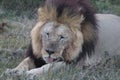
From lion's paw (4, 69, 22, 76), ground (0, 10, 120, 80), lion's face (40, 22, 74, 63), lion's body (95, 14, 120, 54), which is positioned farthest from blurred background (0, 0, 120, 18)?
lion's paw (4, 69, 22, 76)

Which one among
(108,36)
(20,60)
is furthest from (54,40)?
(108,36)

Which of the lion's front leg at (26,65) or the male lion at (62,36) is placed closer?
the male lion at (62,36)

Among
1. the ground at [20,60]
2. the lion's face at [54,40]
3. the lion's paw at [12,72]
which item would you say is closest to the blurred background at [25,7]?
Result: the ground at [20,60]

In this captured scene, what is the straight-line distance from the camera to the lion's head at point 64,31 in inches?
187

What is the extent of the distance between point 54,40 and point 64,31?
0.16 m

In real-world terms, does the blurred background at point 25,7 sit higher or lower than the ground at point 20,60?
higher

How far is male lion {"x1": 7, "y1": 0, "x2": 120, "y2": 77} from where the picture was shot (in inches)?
187

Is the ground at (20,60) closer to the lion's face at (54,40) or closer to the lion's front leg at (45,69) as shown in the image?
the lion's front leg at (45,69)

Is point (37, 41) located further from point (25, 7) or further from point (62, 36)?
point (25, 7)

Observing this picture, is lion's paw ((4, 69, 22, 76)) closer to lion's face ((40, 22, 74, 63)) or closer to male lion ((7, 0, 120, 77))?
male lion ((7, 0, 120, 77))

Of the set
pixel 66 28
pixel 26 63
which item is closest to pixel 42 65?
pixel 26 63

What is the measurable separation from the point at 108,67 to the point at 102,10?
467 centimetres

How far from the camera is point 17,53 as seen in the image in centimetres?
578

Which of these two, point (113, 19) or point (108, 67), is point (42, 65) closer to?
point (108, 67)
